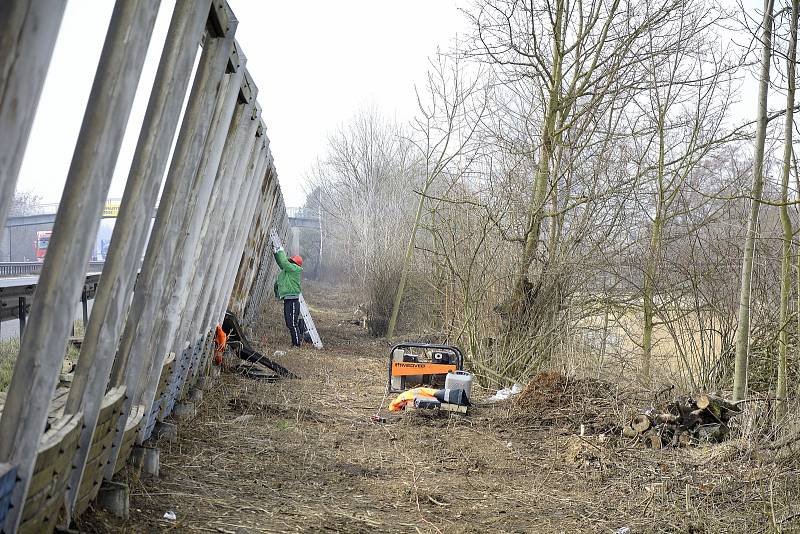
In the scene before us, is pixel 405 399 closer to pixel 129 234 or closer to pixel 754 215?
pixel 754 215

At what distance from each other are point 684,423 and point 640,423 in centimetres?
41

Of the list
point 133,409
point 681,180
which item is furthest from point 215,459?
point 681,180

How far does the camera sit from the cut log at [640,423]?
8188 millimetres

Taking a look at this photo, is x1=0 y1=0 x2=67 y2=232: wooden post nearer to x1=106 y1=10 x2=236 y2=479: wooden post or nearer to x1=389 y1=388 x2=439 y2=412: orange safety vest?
x1=106 y1=10 x2=236 y2=479: wooden post

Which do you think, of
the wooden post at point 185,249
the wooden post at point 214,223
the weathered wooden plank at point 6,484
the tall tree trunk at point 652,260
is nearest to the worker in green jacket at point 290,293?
the tall tree trunk at point 652,260

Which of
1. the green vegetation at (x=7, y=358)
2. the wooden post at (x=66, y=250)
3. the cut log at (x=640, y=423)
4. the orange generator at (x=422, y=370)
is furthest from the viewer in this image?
the orange generator at (x=422, y=370)

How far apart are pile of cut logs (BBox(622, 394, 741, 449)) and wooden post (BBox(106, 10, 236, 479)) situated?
4943 mm

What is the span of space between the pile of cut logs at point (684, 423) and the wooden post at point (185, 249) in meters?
4.48

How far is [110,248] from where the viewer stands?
383cm

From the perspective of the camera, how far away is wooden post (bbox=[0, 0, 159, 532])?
9.88 feet

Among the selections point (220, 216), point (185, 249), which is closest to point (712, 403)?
point (220, 216)

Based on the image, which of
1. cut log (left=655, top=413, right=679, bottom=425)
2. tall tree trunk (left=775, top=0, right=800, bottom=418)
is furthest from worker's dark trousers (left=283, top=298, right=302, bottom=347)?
tall tree trunk (left=775, top=0, right=800, bottom=418)

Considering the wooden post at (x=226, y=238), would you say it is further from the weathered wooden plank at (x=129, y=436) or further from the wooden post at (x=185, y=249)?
the weathered wooden plank at (x=129, y=436)

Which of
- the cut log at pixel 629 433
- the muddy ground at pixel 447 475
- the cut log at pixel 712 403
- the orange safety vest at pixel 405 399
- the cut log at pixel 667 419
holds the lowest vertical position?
the muddy ground at pixel 447 475
